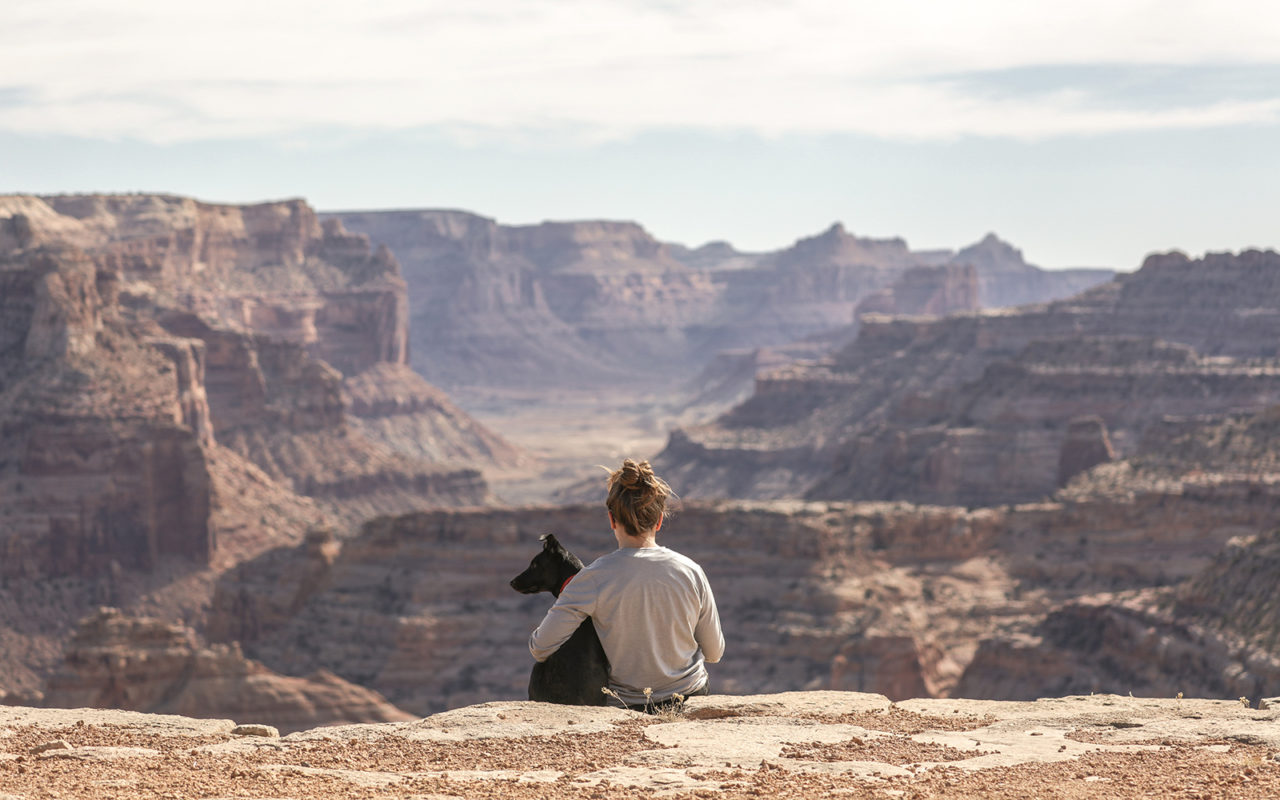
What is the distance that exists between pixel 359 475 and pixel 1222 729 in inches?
6194

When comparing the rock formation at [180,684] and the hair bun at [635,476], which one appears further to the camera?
the rock formation at [180,684]

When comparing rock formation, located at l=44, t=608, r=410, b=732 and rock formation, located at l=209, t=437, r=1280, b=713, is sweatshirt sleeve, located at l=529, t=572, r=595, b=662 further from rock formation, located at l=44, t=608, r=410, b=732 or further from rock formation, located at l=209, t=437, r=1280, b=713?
rock formation, located at l=209, t=437, r=1280, b=713

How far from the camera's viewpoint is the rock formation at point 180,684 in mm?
65812

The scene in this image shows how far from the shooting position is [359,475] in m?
172

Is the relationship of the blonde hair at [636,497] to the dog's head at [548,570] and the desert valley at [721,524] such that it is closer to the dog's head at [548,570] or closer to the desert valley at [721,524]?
the dog's head at [548,570]

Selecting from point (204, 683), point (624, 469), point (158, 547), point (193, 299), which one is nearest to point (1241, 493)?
point (204, 683)

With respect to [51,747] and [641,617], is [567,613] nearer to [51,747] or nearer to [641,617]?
[641,617]

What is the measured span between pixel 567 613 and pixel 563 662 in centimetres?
90

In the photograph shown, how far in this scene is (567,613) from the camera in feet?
57.7

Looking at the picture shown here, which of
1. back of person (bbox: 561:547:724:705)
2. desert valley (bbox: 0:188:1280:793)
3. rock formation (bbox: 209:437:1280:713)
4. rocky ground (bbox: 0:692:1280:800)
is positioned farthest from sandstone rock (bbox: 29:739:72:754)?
rock formation (bbox: 209:437:1280:713)

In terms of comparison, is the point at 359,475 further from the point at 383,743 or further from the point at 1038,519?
the point at 383,743

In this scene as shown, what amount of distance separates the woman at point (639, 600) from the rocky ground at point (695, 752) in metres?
0.62

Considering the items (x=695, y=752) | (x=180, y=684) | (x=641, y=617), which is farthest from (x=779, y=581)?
(x=695, y=752)

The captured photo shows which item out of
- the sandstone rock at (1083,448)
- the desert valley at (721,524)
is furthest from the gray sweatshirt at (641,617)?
the sandstone rock at (1083,448)
